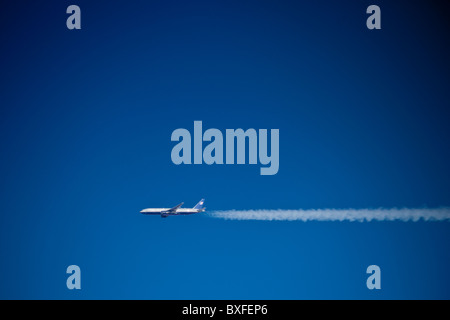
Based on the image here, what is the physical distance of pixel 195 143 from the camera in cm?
2725
